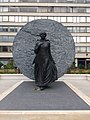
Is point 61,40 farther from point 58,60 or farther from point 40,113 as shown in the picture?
point 40,113

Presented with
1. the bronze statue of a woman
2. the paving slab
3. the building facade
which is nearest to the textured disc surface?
the bronze statue of a woman

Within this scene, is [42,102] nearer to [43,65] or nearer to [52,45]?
[43,65]

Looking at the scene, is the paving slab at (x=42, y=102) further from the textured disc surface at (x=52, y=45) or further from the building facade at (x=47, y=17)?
the building facade at (x=47, y=17)

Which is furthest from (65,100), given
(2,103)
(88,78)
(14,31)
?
(14,31)

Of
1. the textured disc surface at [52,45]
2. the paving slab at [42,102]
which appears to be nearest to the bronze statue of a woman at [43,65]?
the paving slab at [42,102]

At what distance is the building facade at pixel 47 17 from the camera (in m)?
55.8

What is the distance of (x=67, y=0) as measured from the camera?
57.2m

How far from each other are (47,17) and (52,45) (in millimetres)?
42580

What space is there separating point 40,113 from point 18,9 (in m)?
50.9

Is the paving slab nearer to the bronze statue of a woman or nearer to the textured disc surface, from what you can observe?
the bronze statue of a woman

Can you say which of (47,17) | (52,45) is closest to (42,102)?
(52,45)

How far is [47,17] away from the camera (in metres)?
55.8

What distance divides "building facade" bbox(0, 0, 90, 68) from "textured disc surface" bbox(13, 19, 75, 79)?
42.2 metres

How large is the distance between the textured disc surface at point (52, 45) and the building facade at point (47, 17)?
42200 mm
